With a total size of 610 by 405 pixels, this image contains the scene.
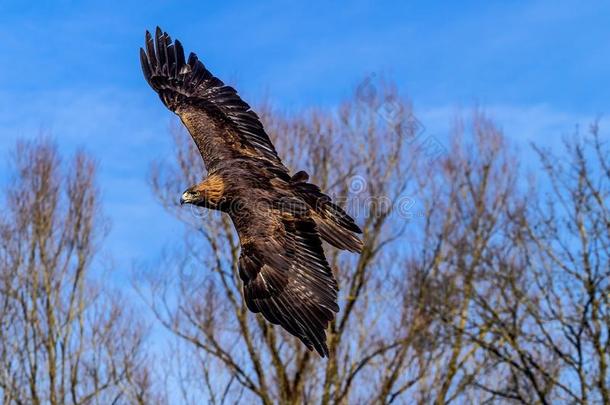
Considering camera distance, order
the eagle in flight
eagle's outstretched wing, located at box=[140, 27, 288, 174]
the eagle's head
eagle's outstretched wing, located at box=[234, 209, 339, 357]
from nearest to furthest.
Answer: eagle's outstretched wing, located at box=[234, 209, 339, 357]
the eagle in flight
the eagle's head
eagle's outstretched wing, located at box=[140, 27, 288, 174]

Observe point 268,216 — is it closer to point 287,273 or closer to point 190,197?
point 287,273

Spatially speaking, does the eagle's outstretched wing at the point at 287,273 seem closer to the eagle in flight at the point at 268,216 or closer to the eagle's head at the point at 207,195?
the eagle in flight at the point at 268,216

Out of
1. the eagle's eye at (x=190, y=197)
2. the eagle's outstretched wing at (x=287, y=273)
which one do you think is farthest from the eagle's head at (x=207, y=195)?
the eagle's outstretched wing at (x=287, y=273)

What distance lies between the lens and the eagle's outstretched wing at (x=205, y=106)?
10523mm

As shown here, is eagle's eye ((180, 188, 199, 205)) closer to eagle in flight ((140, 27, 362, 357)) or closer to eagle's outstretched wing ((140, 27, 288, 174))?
eagle in flight ((140, 27, 362, 357))

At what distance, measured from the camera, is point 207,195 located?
9680 mm

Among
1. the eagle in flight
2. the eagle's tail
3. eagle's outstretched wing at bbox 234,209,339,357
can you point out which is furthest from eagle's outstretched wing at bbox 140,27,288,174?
Answer: eagle's outstretched wing at bbox 234,209,339,357

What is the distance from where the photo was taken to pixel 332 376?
69.9 feet

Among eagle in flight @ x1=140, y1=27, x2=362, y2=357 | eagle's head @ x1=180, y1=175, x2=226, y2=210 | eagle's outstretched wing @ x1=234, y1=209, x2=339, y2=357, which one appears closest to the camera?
eagle's outstretched wing @ x1=234, y1=209, x2=339, y2=357

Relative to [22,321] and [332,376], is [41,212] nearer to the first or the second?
[22,321]

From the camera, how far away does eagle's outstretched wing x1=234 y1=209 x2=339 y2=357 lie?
8.52 m

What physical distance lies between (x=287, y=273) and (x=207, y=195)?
1.31 m

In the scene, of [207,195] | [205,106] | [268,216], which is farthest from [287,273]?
[205,106]

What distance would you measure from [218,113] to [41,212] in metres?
12.6
